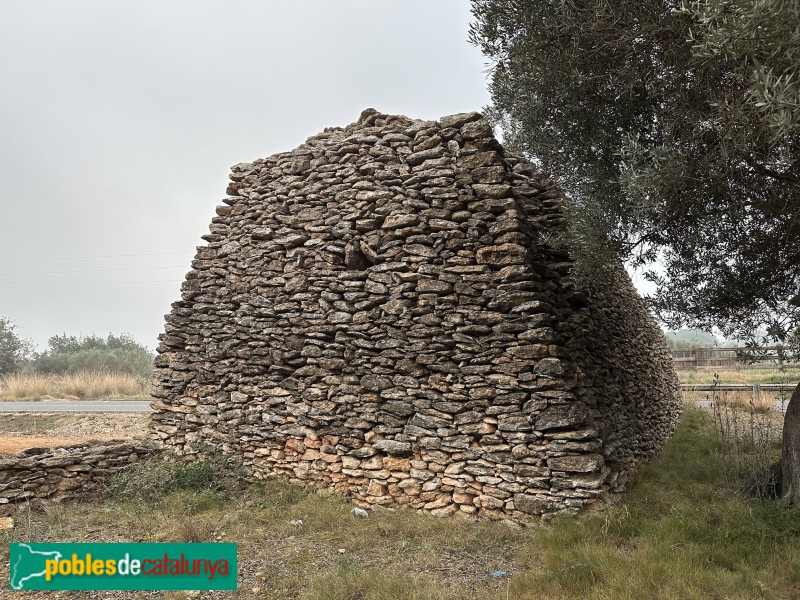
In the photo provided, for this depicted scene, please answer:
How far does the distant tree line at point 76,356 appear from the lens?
2705 cm

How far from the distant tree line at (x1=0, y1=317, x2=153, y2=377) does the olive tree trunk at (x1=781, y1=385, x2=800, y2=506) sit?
78.4 feet

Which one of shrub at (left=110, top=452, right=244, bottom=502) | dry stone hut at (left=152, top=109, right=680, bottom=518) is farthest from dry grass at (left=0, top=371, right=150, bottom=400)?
dry stone hut at (left=152, top=109, right=680, bottom=518)

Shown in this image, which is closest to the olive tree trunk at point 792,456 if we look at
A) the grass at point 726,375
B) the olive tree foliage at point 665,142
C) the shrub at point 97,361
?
the olive tree foliage at point 665,142

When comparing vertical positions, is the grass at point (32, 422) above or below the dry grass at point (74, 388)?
below

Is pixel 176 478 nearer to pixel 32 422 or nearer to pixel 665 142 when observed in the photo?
pixel 665 142

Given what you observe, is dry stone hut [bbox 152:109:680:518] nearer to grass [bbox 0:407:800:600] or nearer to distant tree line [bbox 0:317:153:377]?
grass [bbox 0:407:800:600]

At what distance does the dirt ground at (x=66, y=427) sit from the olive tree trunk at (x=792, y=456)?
9.98 m

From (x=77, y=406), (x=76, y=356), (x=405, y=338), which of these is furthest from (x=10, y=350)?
(x=405, y=338)

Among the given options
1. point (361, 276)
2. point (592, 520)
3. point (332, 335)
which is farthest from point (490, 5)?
point (592, 520)

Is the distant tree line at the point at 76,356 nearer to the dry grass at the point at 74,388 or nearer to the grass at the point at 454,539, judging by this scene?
the dry grass at the point at 74,388

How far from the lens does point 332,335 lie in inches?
280

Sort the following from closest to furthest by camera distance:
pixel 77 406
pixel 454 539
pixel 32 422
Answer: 1. pixel 454 539
2. pixel 32 422
3. pixel 77 406

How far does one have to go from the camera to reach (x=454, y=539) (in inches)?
213

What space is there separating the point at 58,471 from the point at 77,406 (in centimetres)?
1001
